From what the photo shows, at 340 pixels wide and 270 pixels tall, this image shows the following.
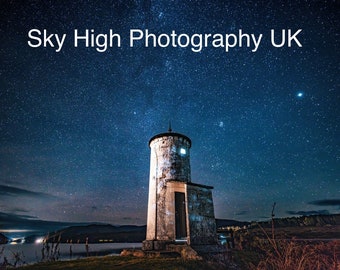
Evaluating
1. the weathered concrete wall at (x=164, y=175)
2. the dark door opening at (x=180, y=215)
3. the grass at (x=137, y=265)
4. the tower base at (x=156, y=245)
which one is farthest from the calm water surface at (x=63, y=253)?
the dark door opening at (x=180, y=215)

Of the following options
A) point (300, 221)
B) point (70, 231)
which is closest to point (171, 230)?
point (300, 221)

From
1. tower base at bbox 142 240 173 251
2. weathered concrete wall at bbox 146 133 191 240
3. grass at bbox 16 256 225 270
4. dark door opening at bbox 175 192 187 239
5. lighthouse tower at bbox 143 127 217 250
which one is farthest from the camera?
dark door opening at bbox 175 192 187 239

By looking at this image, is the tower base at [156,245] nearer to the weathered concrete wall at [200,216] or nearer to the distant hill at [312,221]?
the weathered concrete wall at [200,216]

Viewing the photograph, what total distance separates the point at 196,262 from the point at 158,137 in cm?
806

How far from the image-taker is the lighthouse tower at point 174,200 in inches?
460

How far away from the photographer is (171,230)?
12.4m

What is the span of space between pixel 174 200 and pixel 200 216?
6.47 ft

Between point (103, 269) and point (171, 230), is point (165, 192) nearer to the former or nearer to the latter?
point (171, 230)

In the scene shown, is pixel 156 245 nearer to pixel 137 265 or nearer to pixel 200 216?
pixel 200 216

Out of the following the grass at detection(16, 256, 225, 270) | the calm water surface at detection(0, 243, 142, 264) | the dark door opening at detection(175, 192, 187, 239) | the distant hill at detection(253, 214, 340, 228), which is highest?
the dark door opening at detection(175, 192, 187, 239)

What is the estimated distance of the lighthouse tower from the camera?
1170cm

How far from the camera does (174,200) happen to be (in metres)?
13.1

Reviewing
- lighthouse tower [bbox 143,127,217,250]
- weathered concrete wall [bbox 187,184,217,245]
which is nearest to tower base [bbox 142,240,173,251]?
lighthouse tower [bbox 143,127,217,250]

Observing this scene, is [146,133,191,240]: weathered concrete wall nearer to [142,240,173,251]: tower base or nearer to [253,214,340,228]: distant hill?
[142,240,173,251]: tower base
